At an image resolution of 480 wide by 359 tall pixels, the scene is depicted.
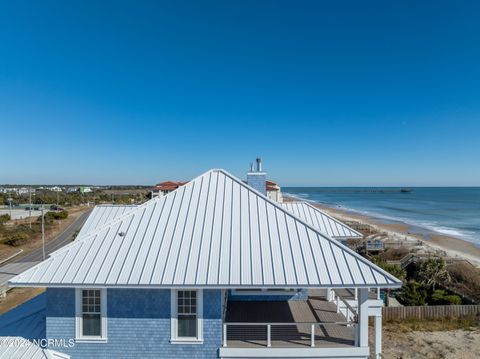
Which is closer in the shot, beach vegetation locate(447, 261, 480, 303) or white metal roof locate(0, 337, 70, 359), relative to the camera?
white metal roof locate(0, 337, 70, 359)

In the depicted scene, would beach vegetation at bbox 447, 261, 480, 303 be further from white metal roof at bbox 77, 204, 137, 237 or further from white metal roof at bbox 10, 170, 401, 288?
white metal roof at bbox 77, 204, 137, 237

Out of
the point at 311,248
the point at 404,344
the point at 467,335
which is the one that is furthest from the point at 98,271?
the point at 467,335

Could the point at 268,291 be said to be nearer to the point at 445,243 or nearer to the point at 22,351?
the point at 22,351

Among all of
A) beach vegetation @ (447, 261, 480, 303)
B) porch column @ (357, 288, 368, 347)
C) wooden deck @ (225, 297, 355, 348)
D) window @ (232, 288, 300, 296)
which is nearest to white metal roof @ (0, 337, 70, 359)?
wooden deck @ (225, 297, 355, 348)

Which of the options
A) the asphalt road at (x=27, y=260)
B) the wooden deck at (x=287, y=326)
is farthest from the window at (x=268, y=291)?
the asphalt road at (x=27, y=260)

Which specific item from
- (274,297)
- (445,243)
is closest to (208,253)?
(274,297)

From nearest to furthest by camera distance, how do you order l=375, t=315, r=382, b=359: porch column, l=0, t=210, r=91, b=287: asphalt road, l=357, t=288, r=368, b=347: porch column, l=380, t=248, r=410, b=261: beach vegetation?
l=357, t=288, r=368, b=347: porch column → l=375, t=315, r=382, b=359: porch column → l=0, t=210, r=91, b=287: asphalt road → l=380, t=248, r=410, b=261: beach vegetation
